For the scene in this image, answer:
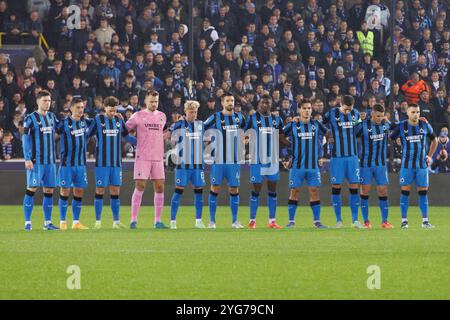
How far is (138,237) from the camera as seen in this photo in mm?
14805

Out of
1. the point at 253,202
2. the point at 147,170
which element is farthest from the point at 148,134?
the point at 253,202

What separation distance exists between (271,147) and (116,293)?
790 cm

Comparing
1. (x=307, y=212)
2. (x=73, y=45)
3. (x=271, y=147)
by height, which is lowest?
(x=307, y=212)

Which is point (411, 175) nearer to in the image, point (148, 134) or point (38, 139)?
point (148, 134)

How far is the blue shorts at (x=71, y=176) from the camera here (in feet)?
53.9

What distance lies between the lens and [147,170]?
16.7m

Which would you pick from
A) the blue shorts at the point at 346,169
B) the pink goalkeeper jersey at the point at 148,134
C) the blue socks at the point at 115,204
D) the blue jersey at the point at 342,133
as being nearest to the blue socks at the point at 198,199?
the pink goalkeeper jersey at the point at 148,134

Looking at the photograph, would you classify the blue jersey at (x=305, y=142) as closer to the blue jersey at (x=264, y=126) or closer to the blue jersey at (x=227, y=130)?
the blue jersey at (x=264, y=126)

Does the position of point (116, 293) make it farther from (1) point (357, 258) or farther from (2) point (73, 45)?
(2) point (73, 45)

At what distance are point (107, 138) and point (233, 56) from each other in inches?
313

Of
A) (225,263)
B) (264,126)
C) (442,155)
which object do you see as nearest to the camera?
(225,263)

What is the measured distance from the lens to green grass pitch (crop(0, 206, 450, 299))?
972 centimetres

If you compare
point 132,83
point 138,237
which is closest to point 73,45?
point 132,83

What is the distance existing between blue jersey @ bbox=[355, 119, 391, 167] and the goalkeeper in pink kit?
9.49 ft
